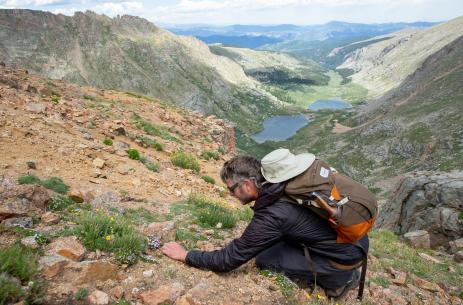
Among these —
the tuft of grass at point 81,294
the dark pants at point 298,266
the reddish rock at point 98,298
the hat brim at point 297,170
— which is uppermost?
the hat brim at point 297,170

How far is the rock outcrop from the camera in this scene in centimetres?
1616

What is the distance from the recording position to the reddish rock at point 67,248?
5145 mm

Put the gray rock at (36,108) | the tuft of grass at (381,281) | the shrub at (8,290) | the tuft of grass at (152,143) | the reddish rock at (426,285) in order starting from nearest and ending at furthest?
the shrub at (8,290)
the tuft of grass at (381,281)
the reddish rock at (426,285)
the gray rock at (36,108)
the tuft of grass at (152,143)

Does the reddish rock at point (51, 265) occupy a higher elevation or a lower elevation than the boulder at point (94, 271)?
higher

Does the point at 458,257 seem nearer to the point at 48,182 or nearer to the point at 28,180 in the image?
the point at 48,182

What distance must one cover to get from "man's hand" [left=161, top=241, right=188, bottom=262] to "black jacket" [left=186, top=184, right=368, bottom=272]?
14 centimetres

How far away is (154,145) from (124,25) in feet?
576

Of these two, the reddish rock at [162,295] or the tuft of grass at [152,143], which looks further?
the tuft of grass at [152,143]

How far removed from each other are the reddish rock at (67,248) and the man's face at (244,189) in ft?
7.90

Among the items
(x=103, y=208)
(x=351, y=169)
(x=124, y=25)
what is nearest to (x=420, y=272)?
(x=103, y=208)

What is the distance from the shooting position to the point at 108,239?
18.3 feet

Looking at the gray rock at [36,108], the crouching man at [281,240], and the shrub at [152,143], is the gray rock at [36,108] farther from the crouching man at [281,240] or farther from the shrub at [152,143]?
the crouching man at [281,240]

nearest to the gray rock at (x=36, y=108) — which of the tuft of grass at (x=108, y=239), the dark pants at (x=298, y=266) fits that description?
the tuft of grass at (x=108, y=239)

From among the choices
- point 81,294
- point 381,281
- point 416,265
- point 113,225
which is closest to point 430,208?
point 416,265
